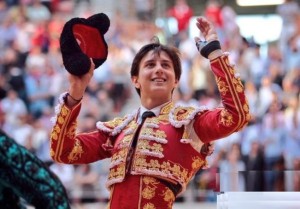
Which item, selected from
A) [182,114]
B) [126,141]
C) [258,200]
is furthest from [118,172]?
[258,200]

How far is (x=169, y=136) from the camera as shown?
11.6ft

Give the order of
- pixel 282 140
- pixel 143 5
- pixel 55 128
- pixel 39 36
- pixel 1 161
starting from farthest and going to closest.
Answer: pixel 143 5 < pixel 39 36 < pixel 282 140 < pixel 55 128 < pixel 1 161

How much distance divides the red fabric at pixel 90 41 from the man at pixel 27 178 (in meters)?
1.11

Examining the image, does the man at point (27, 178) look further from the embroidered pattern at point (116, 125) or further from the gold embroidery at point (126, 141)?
the embroidered pattern at point (116, 125)

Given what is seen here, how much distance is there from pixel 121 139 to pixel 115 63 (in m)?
6.47

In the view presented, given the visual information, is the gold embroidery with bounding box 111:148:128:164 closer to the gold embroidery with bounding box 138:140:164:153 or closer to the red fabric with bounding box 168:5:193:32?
the gold embroidery with bounding box 138:140:164:153

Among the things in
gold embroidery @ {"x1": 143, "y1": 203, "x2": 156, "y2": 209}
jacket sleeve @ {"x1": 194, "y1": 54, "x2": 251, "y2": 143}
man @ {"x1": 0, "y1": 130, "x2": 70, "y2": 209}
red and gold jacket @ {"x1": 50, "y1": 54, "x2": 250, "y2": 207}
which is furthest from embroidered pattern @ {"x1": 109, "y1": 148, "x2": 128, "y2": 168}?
man @ {"x1": 0, "y1": 130, "x2": 70, "y2": 209}

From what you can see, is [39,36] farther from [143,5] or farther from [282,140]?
[282,140]

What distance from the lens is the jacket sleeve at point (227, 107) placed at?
3.37 meters

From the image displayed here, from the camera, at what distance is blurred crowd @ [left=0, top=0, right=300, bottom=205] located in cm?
836

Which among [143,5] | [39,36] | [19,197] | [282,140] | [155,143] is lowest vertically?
[19,197]

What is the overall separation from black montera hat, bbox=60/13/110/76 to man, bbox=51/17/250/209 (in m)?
0.07

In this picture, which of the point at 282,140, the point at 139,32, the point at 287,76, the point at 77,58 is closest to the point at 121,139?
the point at 77,58

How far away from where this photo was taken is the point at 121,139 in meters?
3.63
